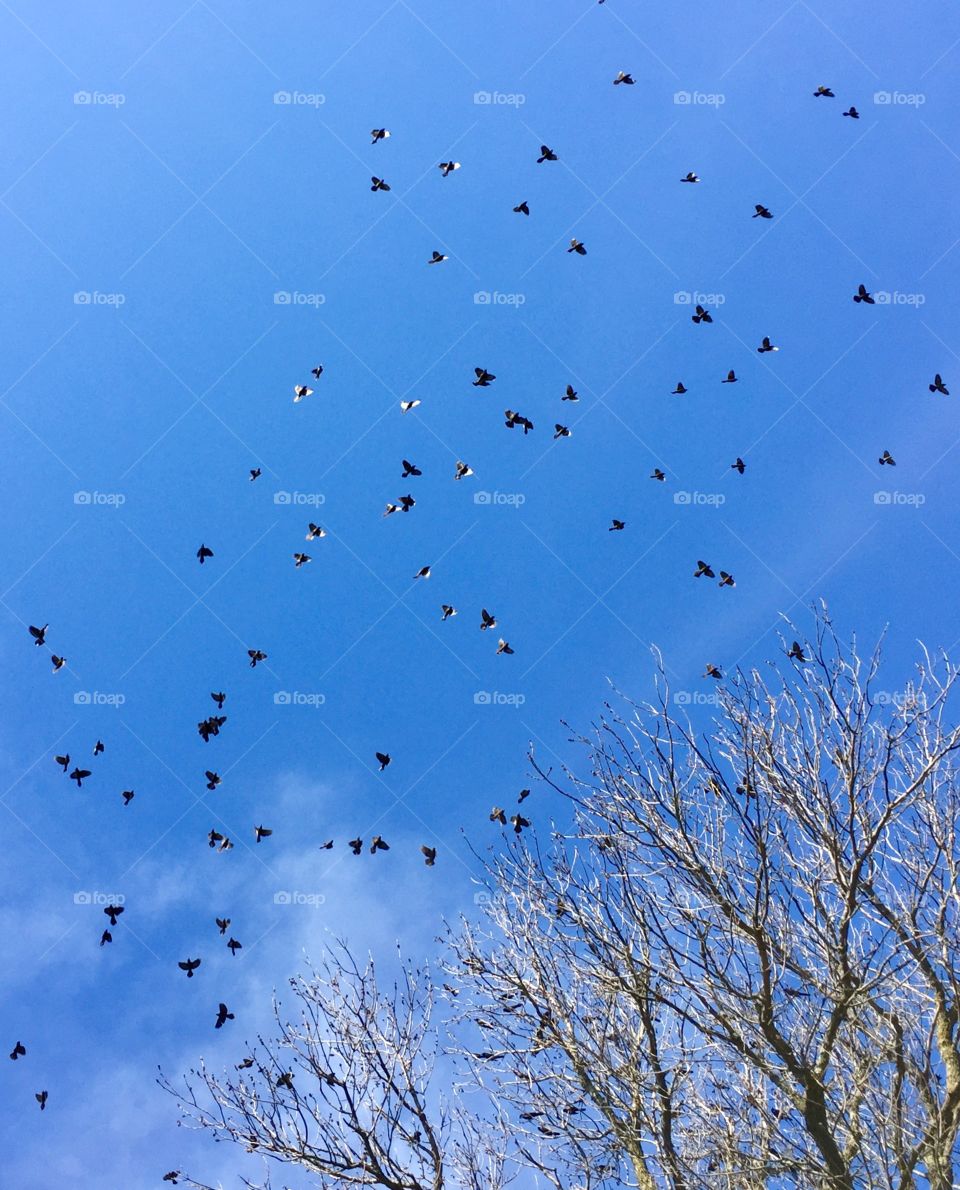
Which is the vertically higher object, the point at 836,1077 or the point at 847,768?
the point at 847,768

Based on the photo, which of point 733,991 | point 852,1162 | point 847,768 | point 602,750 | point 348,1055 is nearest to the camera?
point 733,991

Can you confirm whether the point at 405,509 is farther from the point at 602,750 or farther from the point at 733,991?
the point at 733,991

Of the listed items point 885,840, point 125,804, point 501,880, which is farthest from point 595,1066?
point 125,804

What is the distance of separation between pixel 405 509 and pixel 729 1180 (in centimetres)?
973

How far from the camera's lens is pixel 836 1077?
28.5 ft

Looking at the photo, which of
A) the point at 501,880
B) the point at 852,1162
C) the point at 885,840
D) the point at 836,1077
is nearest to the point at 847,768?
the point at 885,840

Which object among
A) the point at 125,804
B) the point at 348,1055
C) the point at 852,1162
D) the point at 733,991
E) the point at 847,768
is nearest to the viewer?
the point at 733,991

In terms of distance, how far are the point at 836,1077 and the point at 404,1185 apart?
491 centimetres

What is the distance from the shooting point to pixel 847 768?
923 cm

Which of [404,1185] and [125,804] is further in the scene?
[125,804]

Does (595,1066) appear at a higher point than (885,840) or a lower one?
lower

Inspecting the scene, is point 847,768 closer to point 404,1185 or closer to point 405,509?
point 404,1185

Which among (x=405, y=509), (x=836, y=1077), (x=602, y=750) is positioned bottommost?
(x=836, y=1077)

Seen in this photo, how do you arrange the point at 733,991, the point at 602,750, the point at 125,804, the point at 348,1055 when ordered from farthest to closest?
1. the point at 125,804
2. the point at 348,1055
3. the point at 602,750
4. the point at 733,991
